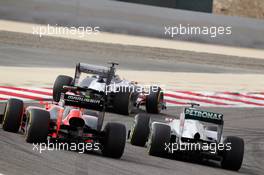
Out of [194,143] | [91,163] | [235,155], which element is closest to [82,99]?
[91,163]

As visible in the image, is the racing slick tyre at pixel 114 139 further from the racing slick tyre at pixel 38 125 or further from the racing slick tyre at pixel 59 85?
the racing slick tyre at pixel 59 85

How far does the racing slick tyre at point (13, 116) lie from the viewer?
13.1 meters

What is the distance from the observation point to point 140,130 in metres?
14.0

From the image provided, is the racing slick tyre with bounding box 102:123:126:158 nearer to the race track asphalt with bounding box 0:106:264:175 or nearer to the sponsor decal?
the race track asphalt with bounding box 0:106:264:175

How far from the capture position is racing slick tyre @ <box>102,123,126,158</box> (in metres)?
12.5

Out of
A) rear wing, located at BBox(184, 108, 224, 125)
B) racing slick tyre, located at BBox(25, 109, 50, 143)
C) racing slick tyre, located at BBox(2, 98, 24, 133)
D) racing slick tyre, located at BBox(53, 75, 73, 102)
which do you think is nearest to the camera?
racing slick tyre, located at BBox(25, 109, 50, 143)

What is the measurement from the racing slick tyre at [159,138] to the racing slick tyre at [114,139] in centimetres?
73

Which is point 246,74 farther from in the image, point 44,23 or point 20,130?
point 20,130

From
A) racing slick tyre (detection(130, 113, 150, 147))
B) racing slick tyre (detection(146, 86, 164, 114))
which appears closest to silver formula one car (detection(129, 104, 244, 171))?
racing slick tyre (detection(130, 113, 150, 147))

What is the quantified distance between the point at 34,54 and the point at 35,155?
16.2 metres

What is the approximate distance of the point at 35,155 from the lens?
39.2 feet

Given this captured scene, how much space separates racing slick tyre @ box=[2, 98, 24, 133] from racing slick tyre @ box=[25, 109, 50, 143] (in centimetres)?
71

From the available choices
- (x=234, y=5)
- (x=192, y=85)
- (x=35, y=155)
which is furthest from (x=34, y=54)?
(x=35, y=155)

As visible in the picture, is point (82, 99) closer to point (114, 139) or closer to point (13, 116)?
point (114, 139)
